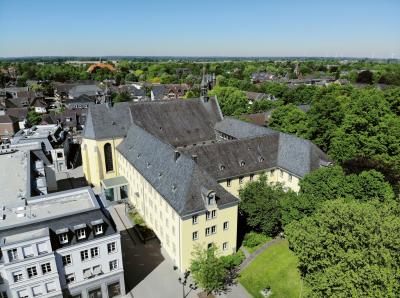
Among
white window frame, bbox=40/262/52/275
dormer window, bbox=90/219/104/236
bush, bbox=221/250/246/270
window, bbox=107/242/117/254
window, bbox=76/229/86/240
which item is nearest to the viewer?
white window frame, bbox=40/262/52/275

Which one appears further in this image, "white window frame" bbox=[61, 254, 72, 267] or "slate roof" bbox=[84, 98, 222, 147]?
"slate roof" bbox=[84, 98, 222, 147]

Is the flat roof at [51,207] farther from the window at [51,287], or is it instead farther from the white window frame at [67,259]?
the window at [51,287]

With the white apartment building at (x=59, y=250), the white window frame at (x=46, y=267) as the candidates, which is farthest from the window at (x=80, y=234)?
the white window frame at (x=46, y=267)

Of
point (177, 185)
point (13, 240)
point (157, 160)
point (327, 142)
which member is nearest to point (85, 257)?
point (13, 240)

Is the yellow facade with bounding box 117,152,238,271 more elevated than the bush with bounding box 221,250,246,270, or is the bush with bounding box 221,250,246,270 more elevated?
the yellow facade with bounding box 117,152,238,271

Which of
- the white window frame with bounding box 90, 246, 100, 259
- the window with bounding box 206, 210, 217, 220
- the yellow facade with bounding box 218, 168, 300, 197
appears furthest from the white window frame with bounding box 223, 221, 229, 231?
the white window frame with bounding box 90, 246, 100, 259

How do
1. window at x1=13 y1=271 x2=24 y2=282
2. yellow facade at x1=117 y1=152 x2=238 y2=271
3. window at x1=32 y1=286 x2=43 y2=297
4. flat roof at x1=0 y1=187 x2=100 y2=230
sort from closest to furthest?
window at x1=13 y1=271 x2=24 y2=282 < window at x1=32 y1=286 x2=43 y2=297 < flat roof at x1=0 y1=187 x2=100 y2=230 < yellow facade at x1=117 y1=152 x2=238 y2=271

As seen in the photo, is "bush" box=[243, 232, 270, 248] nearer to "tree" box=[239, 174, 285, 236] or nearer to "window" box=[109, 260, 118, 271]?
"tree" box=[239, 174, 285, 236]
